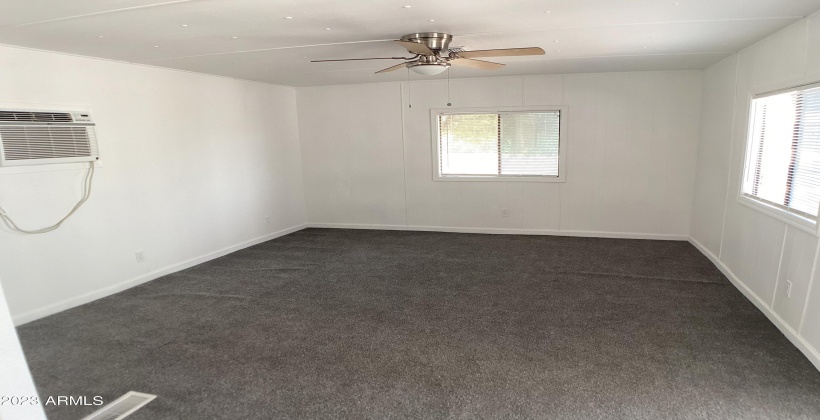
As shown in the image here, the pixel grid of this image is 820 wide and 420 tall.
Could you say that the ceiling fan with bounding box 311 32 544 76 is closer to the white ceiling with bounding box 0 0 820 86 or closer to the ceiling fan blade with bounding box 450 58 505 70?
the ceiling fan blade with bounding box 450 58 505 70

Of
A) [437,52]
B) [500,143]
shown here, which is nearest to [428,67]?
[437,52]

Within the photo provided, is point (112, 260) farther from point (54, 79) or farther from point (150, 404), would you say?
point (150, 404)

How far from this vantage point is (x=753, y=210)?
3.79 metres

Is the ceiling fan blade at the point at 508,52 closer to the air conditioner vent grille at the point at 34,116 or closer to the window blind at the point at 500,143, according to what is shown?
the window blind at the point at 500,143

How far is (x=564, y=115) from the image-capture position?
601cm

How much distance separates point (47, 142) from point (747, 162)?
6.42 meters

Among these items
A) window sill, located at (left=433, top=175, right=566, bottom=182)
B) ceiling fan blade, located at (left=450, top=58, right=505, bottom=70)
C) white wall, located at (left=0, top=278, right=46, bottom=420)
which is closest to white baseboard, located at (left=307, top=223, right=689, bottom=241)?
window sill, located at (left=433, top=175, right=566, bottom=182)

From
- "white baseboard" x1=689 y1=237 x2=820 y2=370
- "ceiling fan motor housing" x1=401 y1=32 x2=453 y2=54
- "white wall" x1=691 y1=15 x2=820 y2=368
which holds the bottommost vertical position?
"white baseboard" x1=689 y1=237 x2=820 y2=370

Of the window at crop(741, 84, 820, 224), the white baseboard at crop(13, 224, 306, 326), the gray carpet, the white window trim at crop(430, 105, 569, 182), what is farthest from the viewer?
the white window trim at crop(430, 105, 569, 182)

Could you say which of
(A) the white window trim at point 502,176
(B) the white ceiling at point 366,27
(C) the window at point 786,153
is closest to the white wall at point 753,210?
(C) the window at point 786,153

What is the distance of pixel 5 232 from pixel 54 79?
1.42 meters

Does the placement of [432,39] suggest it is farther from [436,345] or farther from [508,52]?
[436,345]

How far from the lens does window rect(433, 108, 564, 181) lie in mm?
6172

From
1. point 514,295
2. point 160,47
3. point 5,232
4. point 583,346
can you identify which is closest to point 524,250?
point 514,295
